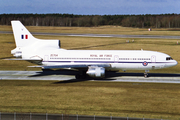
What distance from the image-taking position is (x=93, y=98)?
3534 centimetres

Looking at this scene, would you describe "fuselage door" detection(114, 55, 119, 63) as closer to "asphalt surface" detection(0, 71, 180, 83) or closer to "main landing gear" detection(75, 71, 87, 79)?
"asphalt surface" detection(0, 71, 180, 83)

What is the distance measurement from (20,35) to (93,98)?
22598 millimetres

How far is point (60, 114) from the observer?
28.6 meters

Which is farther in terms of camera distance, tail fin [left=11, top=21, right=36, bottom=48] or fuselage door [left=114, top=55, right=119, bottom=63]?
tail fin [left=11, top=21, right=36, bottom=48]

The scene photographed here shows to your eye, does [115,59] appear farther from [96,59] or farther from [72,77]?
[72,77]

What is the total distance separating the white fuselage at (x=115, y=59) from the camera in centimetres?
4716

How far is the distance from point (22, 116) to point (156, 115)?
15302 mm

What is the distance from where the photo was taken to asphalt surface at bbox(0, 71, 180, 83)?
4638 cm

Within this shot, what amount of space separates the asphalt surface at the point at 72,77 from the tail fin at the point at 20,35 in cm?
635

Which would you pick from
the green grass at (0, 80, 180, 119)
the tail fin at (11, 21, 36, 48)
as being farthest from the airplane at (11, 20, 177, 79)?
the green grass at (0, 80, 180, 119)

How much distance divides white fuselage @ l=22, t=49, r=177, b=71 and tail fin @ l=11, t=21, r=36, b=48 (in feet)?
16.6

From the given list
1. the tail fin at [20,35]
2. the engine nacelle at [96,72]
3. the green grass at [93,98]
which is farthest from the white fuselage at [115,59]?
the tail fin at [20,35]

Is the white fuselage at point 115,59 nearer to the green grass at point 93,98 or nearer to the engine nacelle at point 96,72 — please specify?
the engine nacelle at point 96,72

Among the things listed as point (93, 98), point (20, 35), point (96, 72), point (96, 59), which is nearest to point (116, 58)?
point (96, 59)
